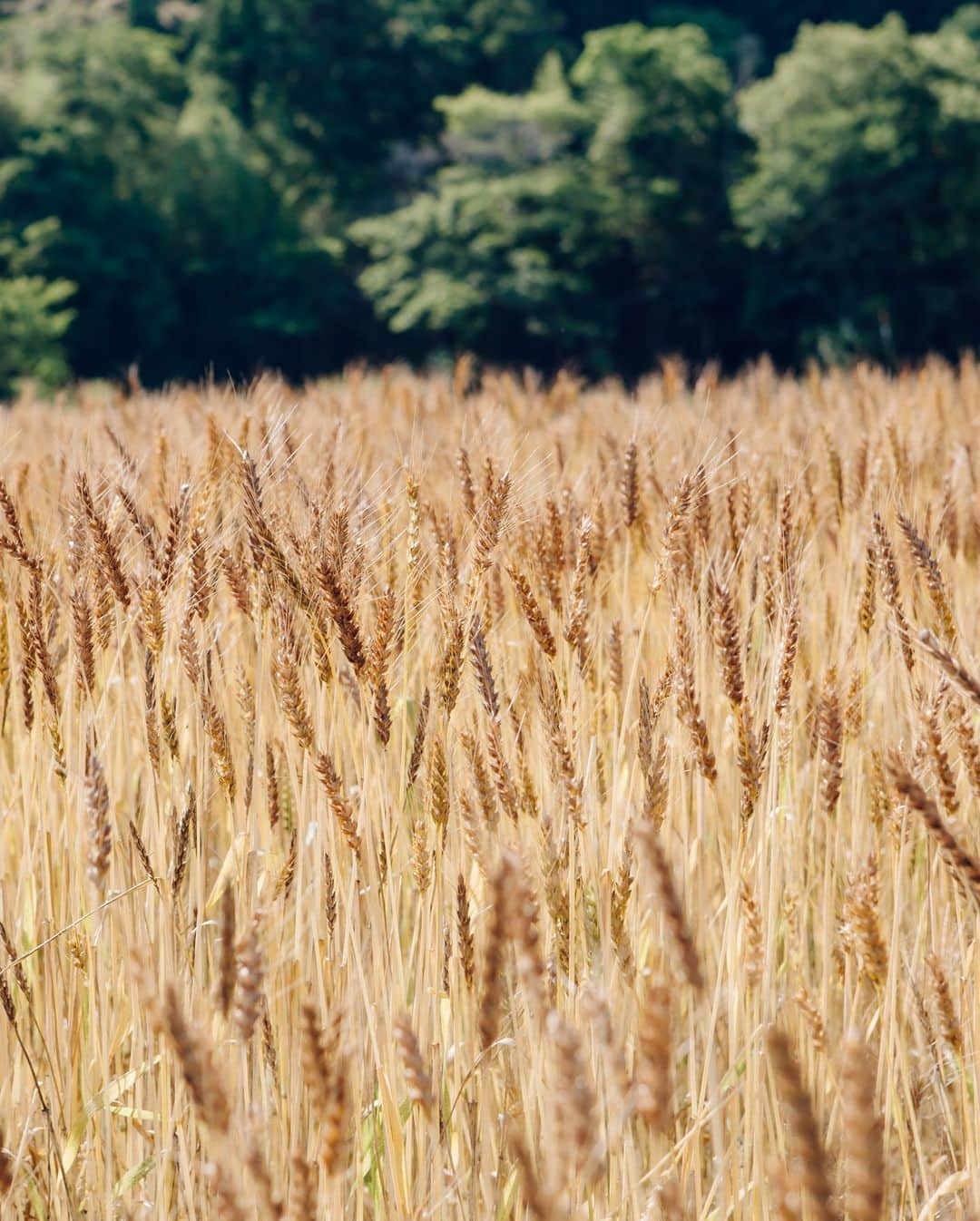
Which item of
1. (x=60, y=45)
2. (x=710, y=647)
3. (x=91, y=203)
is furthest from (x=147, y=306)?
(x=710, y=647)

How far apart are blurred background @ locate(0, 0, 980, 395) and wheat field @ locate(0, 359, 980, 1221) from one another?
19.5m

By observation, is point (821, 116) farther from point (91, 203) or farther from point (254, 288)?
point (91, 203)

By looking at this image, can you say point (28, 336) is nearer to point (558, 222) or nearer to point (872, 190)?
point (558, 222)

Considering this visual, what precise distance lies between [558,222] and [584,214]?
0.65 metres

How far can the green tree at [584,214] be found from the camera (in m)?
22.5

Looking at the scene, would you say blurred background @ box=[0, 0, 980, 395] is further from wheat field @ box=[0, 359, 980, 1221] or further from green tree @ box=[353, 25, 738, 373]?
wheat field @ box=[0, 359, 980, 1221]

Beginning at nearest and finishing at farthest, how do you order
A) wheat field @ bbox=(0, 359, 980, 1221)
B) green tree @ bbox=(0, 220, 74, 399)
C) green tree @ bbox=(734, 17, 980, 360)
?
wheat field @ bbox=(0, 359, 980, 1221), green tree @ bbox=(0, 220, 74, 399), green tree @ bbox=(734, 17, 980, 360)

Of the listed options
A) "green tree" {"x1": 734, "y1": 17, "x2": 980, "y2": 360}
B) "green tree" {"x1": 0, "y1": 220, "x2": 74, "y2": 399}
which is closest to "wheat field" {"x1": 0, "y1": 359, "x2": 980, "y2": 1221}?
"green tree" {"x1": 0, "y1": 220, "x2": 74, "y2": 399}

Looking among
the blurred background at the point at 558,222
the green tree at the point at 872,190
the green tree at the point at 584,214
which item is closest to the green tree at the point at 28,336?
the blurred background at the point at 558,222

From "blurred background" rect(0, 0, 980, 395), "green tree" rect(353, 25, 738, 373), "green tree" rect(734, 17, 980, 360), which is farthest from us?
"green tree" rect(353, 25, 738, 373)

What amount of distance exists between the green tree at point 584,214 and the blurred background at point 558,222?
0.21ft

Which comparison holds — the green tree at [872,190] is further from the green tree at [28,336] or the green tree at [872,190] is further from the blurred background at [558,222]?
the green tree at [28,336]

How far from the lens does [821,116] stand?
21.9m

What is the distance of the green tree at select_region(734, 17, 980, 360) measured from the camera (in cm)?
2152
